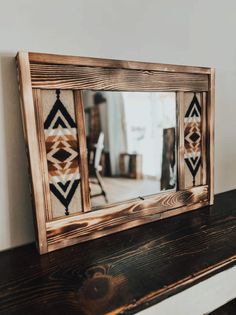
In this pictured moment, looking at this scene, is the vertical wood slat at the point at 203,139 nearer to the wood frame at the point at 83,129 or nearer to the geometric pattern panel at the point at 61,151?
the wood frame at the point at 83,129

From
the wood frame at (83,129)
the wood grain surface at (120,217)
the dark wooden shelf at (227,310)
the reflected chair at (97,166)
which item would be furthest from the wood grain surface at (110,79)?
the dark wooden shelf at (227,310)

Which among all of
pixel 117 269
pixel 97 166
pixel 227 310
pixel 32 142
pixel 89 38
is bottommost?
pixel 227 310

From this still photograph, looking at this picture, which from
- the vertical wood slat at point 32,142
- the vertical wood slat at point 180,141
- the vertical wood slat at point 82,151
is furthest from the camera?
the vertical wood slat at point 180,141

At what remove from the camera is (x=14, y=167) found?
0.72 metres

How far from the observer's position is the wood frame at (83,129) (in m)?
0.67

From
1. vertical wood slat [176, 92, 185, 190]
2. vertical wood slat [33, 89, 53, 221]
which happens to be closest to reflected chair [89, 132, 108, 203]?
vertical wood slat [33, 89, 53, 221]

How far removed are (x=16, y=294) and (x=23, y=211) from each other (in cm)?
26

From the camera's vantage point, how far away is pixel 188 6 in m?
0.97

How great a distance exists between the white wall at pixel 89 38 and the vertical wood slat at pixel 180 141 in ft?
0.56

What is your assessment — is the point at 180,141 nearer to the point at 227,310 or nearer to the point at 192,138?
the point at 192,138

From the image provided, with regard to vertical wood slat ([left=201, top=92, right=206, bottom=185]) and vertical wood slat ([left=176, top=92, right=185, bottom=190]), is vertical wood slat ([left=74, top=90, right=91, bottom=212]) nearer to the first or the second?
vertical wood slat ([left=176, top=92, right=185, bottom=190])

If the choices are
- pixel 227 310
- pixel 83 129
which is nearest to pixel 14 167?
pixel 83 129

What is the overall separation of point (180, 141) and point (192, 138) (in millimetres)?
66

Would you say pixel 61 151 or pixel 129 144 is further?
pixel 129 144
